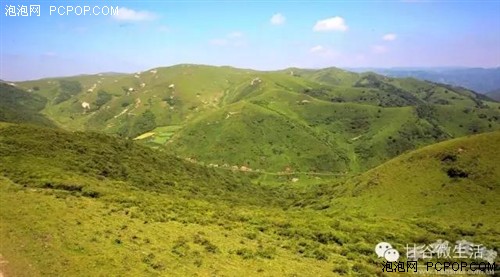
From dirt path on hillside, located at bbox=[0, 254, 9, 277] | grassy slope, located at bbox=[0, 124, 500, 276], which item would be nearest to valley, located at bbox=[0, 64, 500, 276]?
grassy slope, located at bbox=[0, 124, 500, 276]

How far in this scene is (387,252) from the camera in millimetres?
47656

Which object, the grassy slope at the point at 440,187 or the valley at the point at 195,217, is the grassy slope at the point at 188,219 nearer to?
the valley at the point at 195,217

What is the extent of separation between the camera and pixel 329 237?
52.9 metres

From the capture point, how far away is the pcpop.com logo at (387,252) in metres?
45.0

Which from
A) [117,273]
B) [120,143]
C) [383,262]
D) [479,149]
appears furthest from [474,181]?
[120,143]

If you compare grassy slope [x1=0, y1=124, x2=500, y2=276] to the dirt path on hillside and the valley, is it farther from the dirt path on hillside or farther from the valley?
the dirt path on hillside

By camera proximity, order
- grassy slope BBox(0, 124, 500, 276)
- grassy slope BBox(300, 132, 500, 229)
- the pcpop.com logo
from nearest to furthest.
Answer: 1. grassy slope BBox(0, 124, 500, 276)
2. the pcpop.com logo
3. grassy slope BBox(300, 132, 500, 229)

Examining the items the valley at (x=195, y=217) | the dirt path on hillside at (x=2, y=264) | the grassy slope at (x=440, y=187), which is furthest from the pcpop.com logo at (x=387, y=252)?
the dirt path on hillside at (x=2, y=264)

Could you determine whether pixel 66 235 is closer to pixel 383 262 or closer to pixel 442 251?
pixel 383 262

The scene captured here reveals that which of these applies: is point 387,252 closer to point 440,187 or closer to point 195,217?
point 195,217

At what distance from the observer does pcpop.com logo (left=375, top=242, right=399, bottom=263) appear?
45.0 meters

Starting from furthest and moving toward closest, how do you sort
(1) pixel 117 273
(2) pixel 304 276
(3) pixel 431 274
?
(3) pixel 431 274 → (2) pixel 304 276 → (1) pixel 117 273

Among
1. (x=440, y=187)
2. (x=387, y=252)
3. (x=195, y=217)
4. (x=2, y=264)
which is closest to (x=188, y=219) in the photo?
(x=195, y=217)

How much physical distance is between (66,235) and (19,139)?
60619mm
